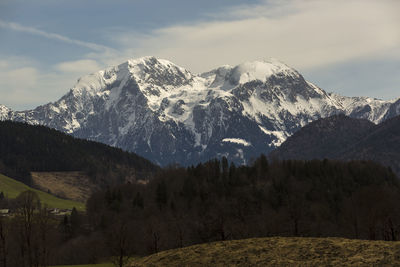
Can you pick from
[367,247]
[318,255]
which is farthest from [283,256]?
[367,247]

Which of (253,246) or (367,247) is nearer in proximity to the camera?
(367,247)

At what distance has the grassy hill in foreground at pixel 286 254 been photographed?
57812mm

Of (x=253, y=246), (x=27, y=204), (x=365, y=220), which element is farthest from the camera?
(x=365, y=220)

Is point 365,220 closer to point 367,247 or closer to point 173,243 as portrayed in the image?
point 173,243

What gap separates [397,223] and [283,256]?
9664 cm

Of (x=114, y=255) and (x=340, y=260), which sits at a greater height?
(x=340, y=260)

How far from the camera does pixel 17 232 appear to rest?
491 feet

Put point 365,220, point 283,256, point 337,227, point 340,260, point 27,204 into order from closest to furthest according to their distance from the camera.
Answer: point 340,260, point 283,256, point 27,204, point 365,220, point 337,227

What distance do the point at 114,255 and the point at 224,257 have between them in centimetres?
8360

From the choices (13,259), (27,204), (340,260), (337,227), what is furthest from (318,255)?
(337,227)

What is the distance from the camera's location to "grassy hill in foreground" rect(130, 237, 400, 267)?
190 feet

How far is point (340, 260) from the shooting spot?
2279 inches

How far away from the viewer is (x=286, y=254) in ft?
204

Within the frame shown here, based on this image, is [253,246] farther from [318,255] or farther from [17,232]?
[17,232]
